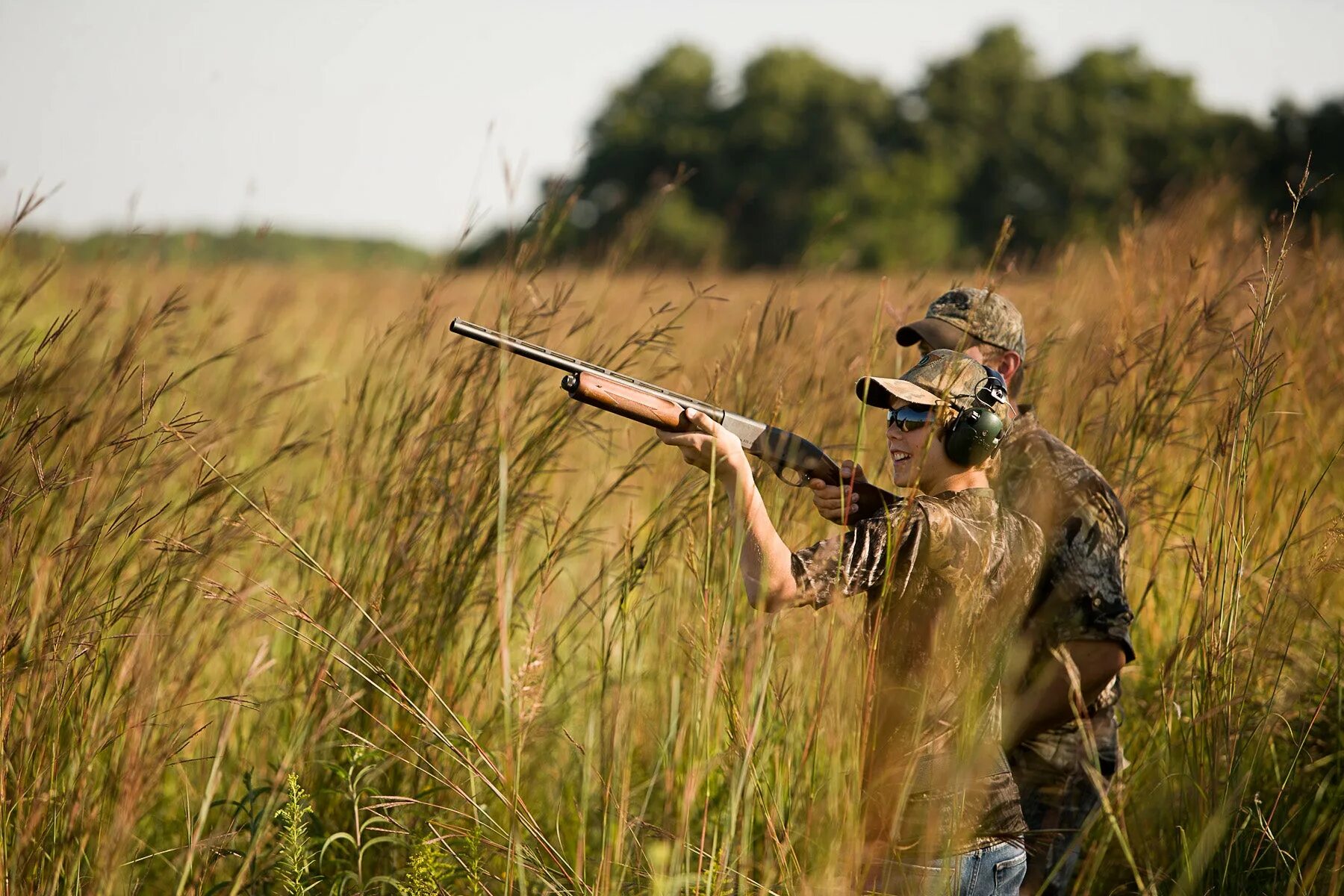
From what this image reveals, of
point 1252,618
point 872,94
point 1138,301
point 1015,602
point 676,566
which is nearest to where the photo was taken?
point 1015,602

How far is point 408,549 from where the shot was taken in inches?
106

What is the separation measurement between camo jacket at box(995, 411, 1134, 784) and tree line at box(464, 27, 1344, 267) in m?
33.8

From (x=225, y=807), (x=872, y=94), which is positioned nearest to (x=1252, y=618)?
(x=225, y=807)

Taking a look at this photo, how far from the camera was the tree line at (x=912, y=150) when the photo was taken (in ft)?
133

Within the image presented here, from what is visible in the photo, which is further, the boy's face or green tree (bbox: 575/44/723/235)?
green tree (bbox: 575/44/723/235)

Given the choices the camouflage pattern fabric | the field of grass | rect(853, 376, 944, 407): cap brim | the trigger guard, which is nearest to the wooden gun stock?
the field of grass

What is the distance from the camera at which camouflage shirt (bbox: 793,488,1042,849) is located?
2.02m

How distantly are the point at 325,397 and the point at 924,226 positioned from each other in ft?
114

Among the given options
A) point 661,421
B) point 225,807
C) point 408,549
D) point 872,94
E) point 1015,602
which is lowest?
point 225,807

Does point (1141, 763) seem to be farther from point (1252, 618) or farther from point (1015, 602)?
point (1252, 618)

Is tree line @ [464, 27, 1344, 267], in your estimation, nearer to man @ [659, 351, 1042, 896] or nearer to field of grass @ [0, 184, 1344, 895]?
field of grass @ [0, 184, 1344, 895]

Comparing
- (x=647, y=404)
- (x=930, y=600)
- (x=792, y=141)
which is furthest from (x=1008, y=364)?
(x=792, y=141)

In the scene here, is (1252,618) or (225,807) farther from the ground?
(1252,618)

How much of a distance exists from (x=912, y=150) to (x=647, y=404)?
49.3m
